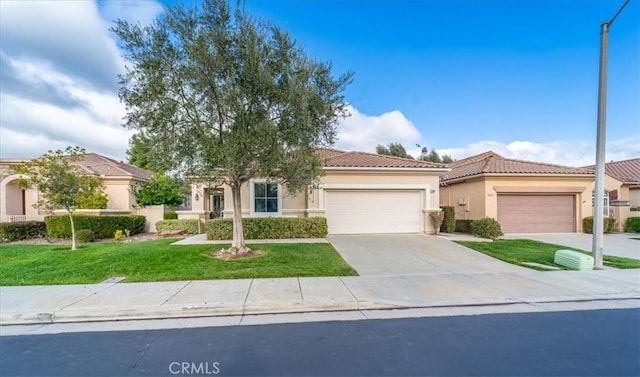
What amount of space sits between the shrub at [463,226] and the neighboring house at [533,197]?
1.51 ft

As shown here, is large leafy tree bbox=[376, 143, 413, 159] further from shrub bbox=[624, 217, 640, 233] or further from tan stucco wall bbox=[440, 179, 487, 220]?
shrub bbox=[624, 217, 640, 233]

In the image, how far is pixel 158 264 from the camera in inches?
344

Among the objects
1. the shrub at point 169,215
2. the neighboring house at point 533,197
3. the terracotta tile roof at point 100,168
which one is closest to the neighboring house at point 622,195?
the neighboring house at point 533,197

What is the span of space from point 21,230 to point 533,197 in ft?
85.8

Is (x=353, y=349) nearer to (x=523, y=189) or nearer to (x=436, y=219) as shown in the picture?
(x=436, y=219)

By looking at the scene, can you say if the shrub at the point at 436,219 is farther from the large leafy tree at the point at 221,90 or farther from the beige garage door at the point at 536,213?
the large leafy tree at the point at 221,90

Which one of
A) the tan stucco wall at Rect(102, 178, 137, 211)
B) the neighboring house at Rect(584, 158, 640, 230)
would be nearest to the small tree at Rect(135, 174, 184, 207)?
the tan stucco wall at Rect(102, 178, 137, 211)

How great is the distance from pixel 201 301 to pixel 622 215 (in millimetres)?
22987

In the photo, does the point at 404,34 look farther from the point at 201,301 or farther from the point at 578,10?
the point at 201,301

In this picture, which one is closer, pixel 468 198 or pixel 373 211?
pixel 373 211

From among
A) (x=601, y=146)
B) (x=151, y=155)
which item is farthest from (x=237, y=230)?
(x=601, y=146)

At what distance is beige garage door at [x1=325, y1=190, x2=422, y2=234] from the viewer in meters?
14.8

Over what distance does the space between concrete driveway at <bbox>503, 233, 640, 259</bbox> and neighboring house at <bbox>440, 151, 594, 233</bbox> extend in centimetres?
79

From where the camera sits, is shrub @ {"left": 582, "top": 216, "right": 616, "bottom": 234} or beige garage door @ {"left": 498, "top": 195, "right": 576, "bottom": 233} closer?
shrub @ {"left": 582, "top": 216, "right": 616, "bottom": 234}
